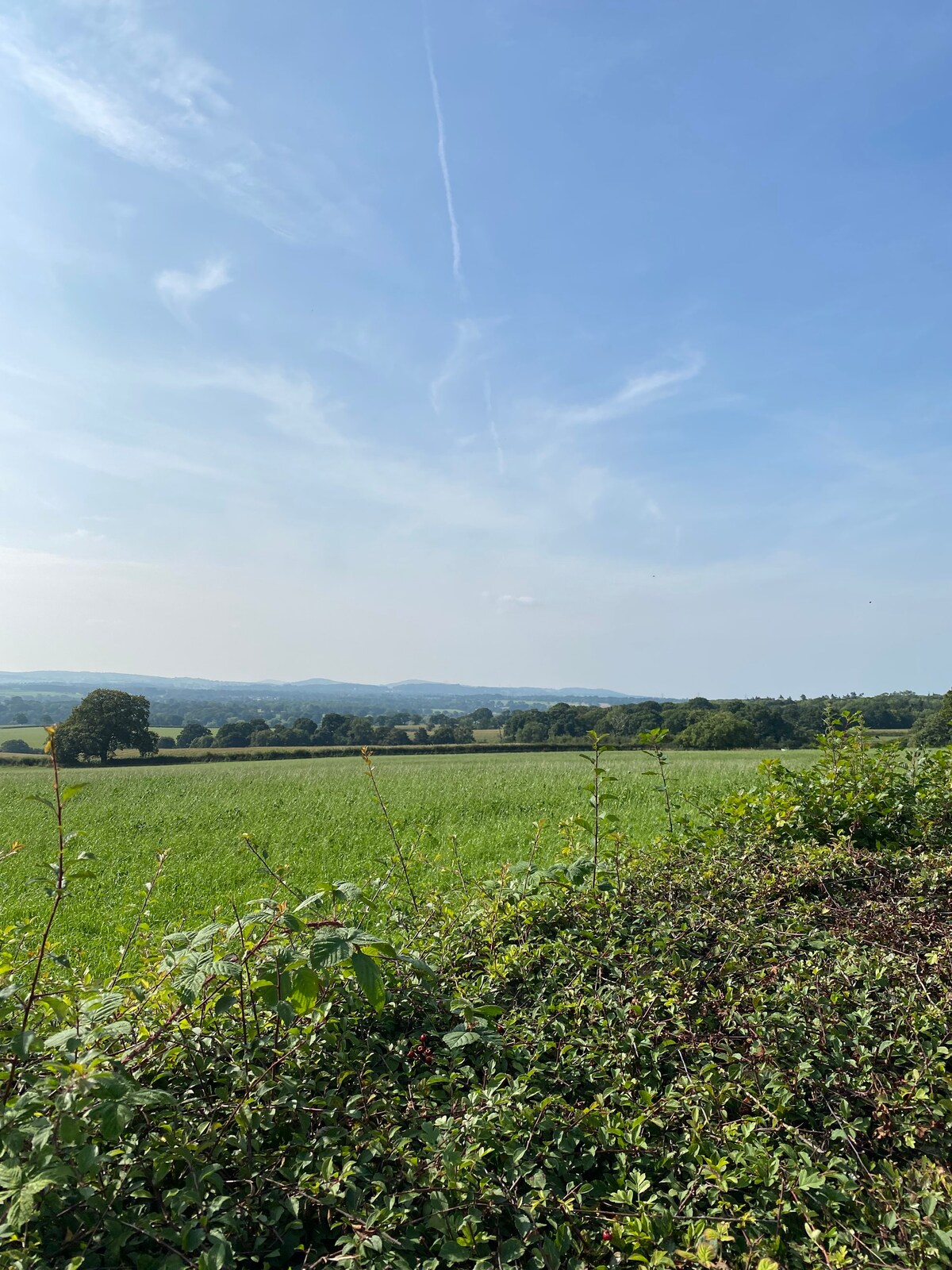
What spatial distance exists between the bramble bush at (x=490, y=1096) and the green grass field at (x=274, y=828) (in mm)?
1677

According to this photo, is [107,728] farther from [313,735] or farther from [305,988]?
[305,988]

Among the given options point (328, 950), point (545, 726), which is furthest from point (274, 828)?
point (545, 726)

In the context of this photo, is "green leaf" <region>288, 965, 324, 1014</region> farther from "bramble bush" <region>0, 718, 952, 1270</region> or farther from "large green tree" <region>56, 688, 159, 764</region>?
"large green tree" <region>56, 688, 159, 764</region>

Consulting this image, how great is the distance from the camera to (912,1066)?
8.34ft

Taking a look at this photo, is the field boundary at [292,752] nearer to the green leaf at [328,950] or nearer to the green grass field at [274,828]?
the green grass field at [274,828]

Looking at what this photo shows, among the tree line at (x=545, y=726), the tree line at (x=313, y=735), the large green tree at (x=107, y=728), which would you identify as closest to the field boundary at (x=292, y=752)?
the large green tree at (x=107, y=728)

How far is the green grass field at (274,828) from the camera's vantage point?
894 cm

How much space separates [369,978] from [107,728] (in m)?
63.8

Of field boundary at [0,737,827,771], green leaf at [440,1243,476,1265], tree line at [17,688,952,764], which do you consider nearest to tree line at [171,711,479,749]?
tree line at [17,688,952,764]

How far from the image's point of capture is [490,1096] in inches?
90.7

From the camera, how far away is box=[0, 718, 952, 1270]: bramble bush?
1.86 m

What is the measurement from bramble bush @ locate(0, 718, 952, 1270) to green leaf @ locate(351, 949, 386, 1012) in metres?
0.01

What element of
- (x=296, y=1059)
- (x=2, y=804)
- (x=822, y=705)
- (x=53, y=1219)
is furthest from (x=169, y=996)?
(x=2, y=804)

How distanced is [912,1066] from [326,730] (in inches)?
3167
